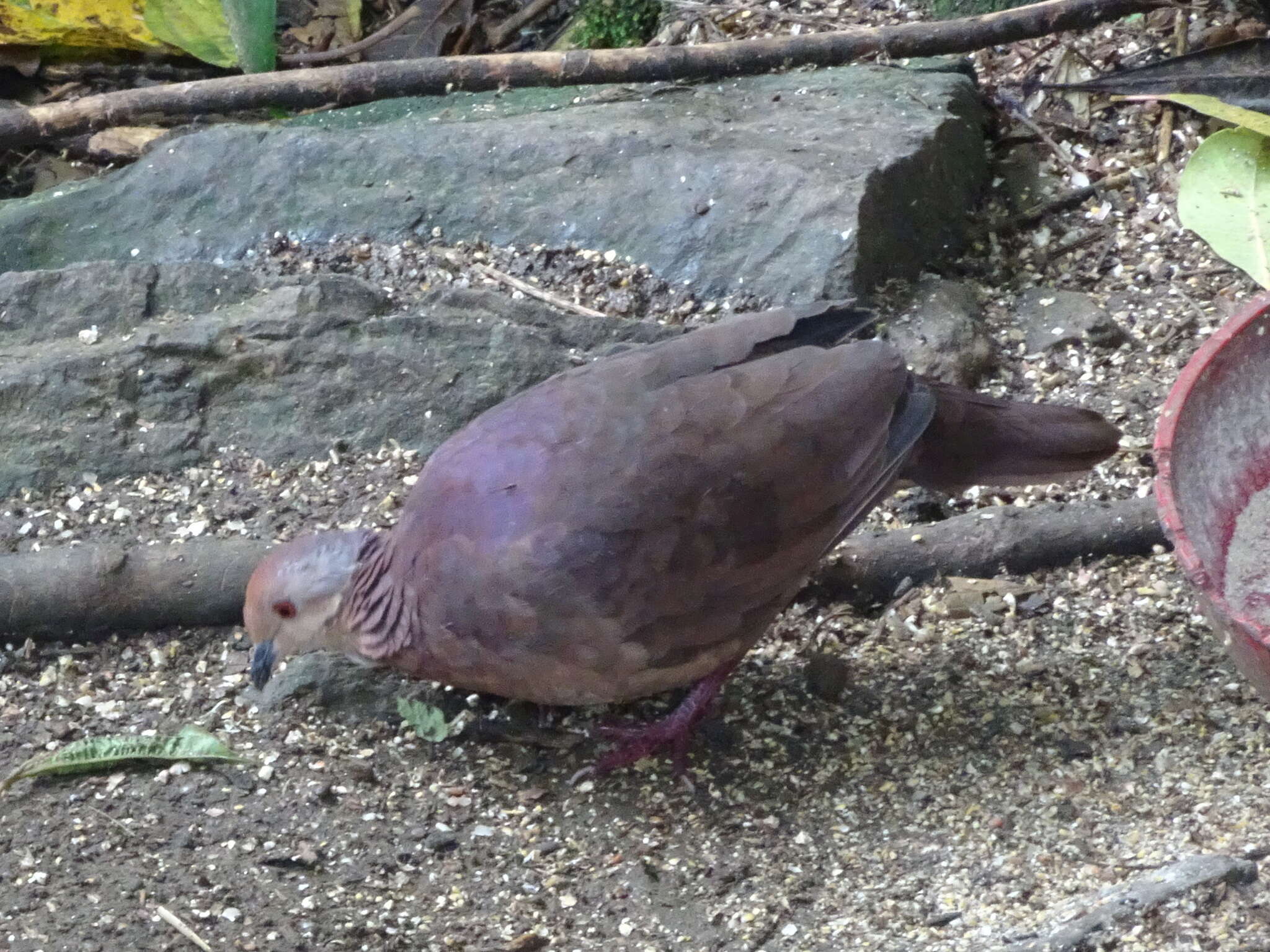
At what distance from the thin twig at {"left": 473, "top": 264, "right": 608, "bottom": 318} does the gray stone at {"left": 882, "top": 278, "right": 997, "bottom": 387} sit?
2.72 ft

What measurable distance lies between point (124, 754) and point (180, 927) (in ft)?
1.88

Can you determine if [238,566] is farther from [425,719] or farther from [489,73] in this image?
[489,73]

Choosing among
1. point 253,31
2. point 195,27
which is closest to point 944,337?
point 253,31

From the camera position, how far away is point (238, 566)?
330 cm

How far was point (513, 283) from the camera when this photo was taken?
399cm

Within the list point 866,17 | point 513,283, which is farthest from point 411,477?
point 866,17

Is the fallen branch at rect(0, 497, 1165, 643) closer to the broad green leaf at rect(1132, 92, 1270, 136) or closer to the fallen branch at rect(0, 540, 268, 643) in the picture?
the fallen branch at rect(0, 540, 268, 643)

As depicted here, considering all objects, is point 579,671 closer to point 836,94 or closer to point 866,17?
point 836,94

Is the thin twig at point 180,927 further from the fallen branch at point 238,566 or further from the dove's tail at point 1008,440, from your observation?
the dove's tail at point 1008,440

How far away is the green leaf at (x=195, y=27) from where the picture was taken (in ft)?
16.7

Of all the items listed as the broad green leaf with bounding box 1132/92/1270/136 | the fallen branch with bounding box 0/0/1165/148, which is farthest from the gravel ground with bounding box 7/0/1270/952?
the fallen branch with bounding box 0/0/1165/148

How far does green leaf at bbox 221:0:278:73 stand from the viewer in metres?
4.97

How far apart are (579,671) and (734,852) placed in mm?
470

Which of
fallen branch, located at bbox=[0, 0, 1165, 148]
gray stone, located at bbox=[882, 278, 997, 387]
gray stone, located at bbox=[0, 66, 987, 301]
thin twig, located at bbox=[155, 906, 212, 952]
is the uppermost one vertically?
fallen branch, located at bbox=[0, 0, 1165, 148]
